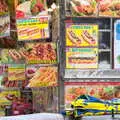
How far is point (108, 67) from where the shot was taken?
348 inches

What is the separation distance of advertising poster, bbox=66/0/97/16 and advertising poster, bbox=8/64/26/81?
43.3 inches

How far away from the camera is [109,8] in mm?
8742

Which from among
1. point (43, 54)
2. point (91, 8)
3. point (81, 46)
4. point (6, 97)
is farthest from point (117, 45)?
point (6, 97)

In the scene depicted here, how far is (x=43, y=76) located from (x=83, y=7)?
1.11 m

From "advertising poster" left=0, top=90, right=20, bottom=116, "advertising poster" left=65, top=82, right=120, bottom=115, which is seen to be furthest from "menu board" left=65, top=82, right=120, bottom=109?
"advertising poster" left=0, top=90, right=20, bottom=116

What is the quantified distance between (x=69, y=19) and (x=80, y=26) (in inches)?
7.1

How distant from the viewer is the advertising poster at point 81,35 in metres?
8.70

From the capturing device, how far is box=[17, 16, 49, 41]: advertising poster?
877 centimetres

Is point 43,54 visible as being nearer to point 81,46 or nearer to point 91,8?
point 81,46

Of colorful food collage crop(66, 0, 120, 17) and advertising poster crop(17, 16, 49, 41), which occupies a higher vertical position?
colorful food collage crop(66, 0, 120, 17)

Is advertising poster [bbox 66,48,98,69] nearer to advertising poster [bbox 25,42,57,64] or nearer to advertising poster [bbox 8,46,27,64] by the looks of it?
advertising poster [bbox 25,42,57,64]

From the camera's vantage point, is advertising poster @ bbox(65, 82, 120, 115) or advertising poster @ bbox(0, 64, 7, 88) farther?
advertising poster @ bbox(0, 64, 7, 88)

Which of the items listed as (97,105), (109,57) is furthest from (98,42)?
(97,105)

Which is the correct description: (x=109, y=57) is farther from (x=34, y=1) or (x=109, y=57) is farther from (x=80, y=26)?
(x=34, y=1)
